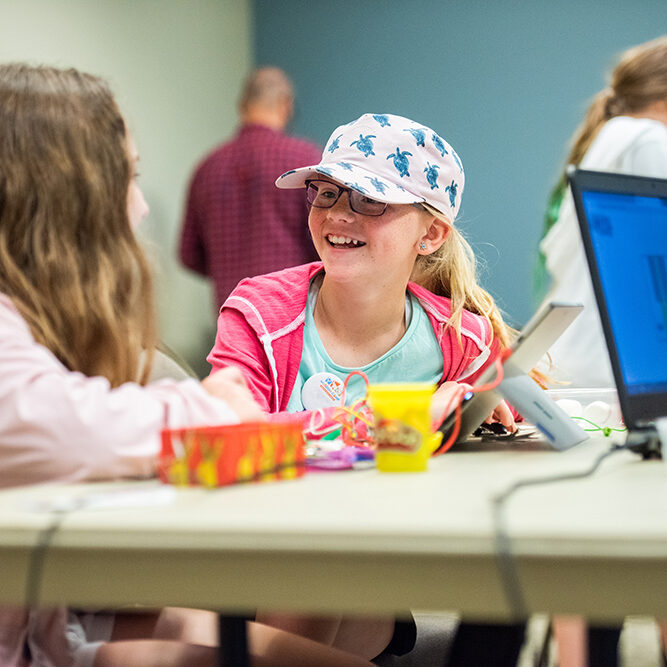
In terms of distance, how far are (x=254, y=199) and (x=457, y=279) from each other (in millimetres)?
1952

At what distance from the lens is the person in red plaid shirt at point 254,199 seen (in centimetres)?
380

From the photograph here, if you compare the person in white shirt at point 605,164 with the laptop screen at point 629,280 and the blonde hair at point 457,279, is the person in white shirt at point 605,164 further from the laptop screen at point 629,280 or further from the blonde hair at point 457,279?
the laptop screen at point 629,280

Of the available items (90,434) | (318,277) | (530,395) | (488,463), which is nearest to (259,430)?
(90,434)

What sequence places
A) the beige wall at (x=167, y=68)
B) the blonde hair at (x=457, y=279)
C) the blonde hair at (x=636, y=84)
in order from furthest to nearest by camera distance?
the beige wall at (x=167, y=68), the blonde hair at (x=636, y=84), the blonde hair at (x=457, y=279)

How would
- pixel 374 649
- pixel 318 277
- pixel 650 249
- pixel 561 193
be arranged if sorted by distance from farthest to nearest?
1. pixel 561 193
2. pixel 318 277
3. pixel 374 649
4. pixel 650 249

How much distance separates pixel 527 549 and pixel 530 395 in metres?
0.60

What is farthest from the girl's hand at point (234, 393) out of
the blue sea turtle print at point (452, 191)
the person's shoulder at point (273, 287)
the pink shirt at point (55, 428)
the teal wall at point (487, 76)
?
the teal wall at point (487, 76)

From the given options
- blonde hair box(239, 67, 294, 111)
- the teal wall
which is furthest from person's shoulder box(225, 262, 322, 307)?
the teal wall

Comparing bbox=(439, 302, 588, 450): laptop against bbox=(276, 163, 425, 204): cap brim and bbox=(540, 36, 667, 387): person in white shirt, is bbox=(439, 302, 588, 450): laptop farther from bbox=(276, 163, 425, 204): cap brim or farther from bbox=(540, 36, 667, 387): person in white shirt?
bbox=(540, 36, 667, 387): person in white shirt

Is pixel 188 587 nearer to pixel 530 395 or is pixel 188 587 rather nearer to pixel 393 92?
pixel 530 395

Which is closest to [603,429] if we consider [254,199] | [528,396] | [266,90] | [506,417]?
[506,417]

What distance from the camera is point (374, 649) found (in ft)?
4.76

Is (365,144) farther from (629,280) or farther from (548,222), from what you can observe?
(548,222)

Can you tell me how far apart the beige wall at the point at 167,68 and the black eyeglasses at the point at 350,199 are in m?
1.96
